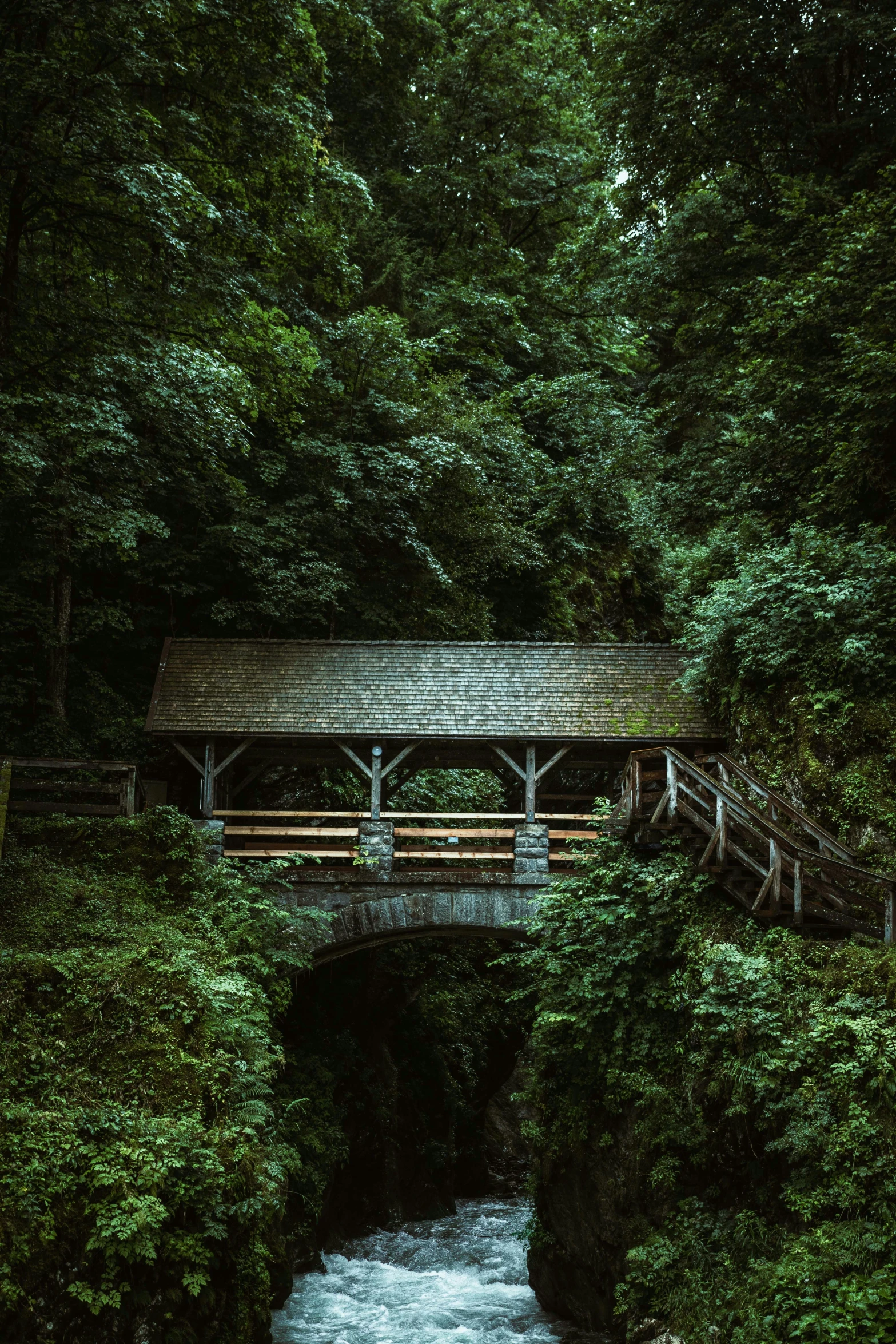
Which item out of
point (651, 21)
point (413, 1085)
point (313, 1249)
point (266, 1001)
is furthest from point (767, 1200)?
point (651, 21)

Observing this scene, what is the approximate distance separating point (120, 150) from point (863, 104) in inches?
407

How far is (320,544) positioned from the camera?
53.6ft

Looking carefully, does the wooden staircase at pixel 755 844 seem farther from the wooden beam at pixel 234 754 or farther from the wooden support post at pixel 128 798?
the wooden support post at pixel 128 798

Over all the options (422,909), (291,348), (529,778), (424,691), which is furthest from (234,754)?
(291,348)

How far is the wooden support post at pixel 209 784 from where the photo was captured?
1270 cm

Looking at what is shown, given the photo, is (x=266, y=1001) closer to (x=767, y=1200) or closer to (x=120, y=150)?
(x=767, y=1200)

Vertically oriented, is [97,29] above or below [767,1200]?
above

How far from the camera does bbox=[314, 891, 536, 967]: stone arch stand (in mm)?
12039

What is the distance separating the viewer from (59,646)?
1373 cm

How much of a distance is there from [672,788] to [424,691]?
4398 mm

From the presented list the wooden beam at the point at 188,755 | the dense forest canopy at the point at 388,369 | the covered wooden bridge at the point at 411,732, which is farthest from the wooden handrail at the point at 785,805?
the wooden beam at the point at 188,755

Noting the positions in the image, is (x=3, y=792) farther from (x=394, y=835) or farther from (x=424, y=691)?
(x=424, y=691)

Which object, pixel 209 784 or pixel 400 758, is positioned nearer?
pixel 400 758

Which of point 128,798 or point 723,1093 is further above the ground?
point 128,798
